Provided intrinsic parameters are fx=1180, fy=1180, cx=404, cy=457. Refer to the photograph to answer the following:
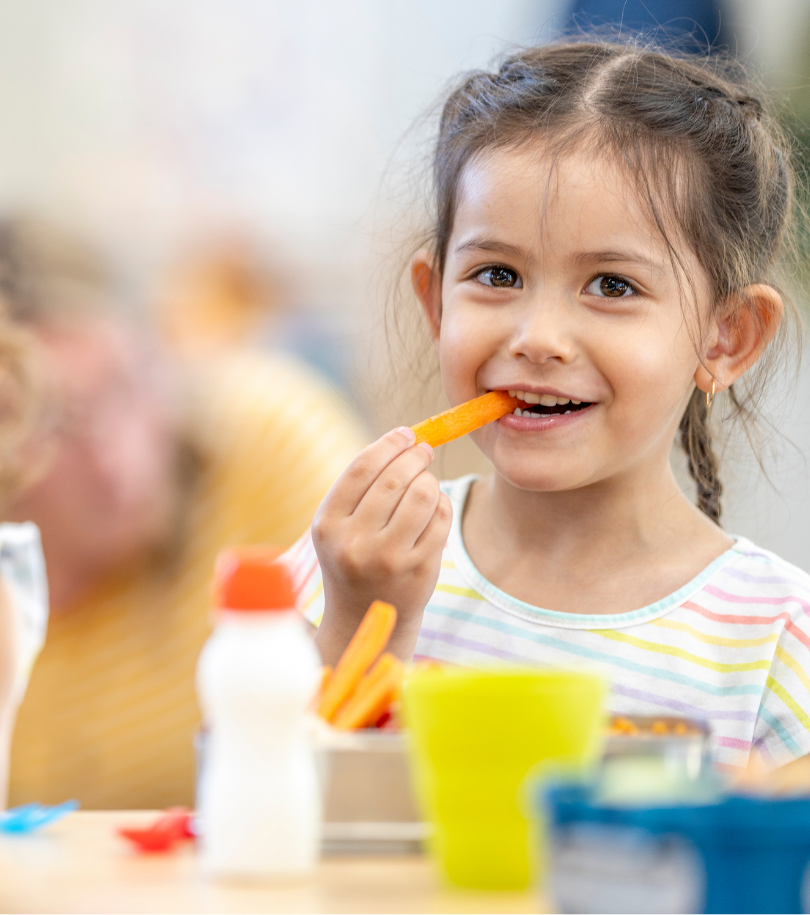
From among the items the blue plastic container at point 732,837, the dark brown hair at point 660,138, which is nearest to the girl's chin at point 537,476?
the dark brown hair at point 660,138

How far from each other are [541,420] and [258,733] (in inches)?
28.0

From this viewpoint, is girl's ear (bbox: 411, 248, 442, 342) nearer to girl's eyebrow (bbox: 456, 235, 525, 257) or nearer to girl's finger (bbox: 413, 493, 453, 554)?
A: girl's eyebrow (bbox: 456, 235, 525, 257)

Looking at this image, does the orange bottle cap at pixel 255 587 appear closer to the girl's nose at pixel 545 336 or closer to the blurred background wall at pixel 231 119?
the girl's nose at pixel 545 336

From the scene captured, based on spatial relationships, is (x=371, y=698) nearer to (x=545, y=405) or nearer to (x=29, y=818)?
(x=29, y=818)

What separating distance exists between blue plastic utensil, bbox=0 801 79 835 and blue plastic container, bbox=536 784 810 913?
41 centimetres

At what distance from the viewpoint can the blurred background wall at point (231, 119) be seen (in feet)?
11.3

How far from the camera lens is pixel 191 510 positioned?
1.93 meters

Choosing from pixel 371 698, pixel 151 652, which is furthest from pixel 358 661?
pixel 151 652

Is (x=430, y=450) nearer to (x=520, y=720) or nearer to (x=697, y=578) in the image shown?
(x=697, y=578)

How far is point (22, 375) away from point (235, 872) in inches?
51.0

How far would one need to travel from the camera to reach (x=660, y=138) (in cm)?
130

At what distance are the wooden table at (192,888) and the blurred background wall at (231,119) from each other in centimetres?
274

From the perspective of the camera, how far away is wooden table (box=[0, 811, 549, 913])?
544 millimetres

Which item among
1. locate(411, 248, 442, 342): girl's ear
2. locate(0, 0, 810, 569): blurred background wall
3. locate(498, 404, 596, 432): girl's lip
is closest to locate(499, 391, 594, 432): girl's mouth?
locate(498, 404, 596, 432): girl's lip
